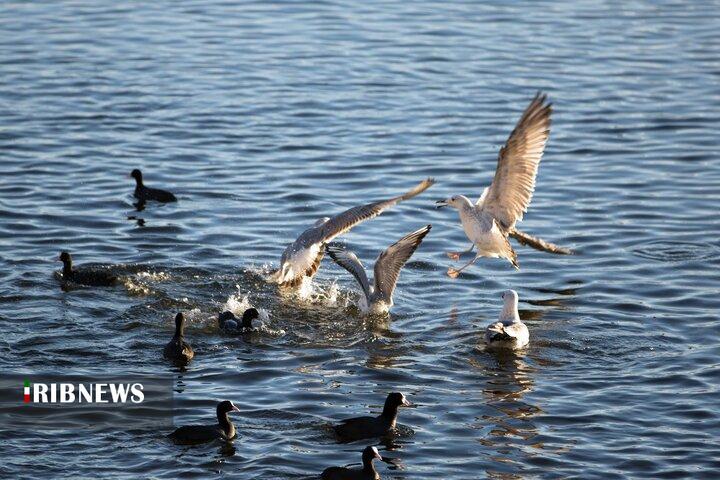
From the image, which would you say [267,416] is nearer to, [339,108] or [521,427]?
[521,427]

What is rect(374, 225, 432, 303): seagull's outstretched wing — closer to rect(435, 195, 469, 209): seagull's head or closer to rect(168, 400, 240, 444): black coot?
rect(435, 195, 469, 209): seagull's head

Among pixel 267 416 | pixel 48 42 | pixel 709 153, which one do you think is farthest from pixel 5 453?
pixel 48 42

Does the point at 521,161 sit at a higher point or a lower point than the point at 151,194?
higher

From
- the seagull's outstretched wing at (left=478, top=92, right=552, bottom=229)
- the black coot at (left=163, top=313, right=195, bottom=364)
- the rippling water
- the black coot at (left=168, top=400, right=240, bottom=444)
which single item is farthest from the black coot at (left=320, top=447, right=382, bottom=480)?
the seagull's outstretched wing at (left=478, top=92, right=552, bottom=229)

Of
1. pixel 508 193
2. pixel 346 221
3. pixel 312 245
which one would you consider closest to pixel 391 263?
pixel 346 221

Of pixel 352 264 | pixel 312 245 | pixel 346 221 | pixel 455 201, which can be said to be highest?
pixel 455 201

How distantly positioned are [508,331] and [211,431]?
12.2 ft

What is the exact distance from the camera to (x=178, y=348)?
13.1 metres

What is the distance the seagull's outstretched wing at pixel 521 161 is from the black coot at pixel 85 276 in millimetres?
4387

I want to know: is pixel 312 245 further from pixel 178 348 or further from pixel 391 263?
pixel 178 348

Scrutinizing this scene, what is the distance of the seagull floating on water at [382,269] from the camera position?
48.8 ft

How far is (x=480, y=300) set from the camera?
625 inches

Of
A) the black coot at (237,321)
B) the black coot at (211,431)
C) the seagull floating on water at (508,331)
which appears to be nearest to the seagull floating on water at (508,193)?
the seagull floating on water at (508,331)

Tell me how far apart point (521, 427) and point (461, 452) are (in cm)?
82
